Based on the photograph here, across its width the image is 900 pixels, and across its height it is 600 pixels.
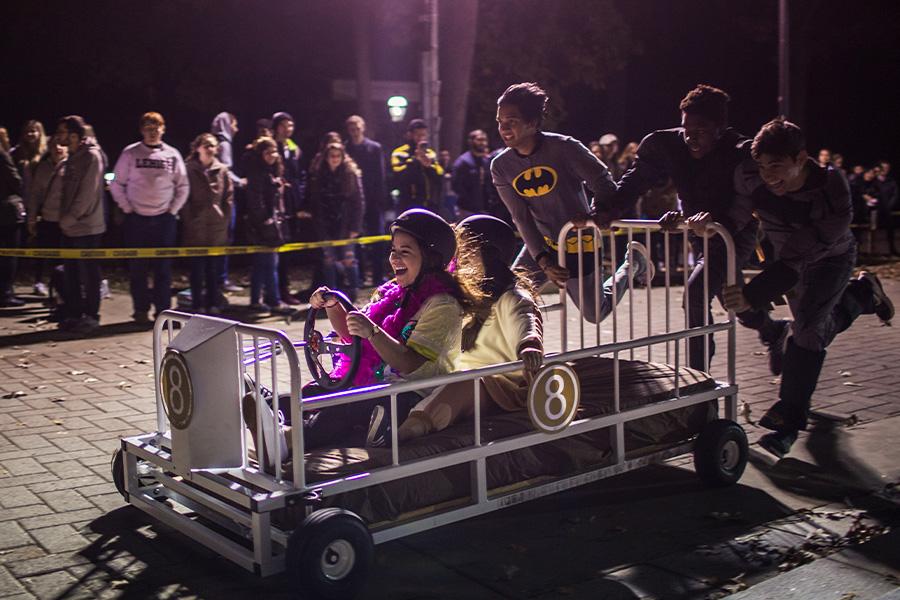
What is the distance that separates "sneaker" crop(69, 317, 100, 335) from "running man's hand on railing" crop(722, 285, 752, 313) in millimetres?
6841

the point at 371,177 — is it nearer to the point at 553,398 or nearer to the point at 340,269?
the point at 340,269

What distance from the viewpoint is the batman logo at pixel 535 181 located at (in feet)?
21.7

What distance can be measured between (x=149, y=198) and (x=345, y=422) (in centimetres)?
669

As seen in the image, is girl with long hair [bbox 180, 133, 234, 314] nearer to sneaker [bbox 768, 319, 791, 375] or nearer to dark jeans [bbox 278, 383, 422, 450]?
sneaker [bbox 768, 319, 791, 375]

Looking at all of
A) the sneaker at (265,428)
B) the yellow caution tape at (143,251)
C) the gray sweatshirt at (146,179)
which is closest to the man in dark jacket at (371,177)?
the yellow caution tape at (143,251)

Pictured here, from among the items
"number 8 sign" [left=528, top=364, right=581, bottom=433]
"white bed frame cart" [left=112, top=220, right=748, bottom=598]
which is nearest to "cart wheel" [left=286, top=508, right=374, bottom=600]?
"white bed frame cart" [left=112, top=220, right=748, bottom=598]

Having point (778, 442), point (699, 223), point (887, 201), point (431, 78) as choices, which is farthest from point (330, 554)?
point (887, 201)

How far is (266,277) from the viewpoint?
40.2ft

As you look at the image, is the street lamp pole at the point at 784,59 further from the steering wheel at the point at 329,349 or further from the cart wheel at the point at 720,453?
the steering wheel at the point at 329,349

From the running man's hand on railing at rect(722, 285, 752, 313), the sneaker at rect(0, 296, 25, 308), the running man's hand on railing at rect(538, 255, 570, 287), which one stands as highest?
the running man's hand on railing at rect(538, 255, 570, 287)

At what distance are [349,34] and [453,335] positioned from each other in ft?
67.9

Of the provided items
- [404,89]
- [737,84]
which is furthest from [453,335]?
[737,84]

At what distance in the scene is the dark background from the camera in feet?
71.3

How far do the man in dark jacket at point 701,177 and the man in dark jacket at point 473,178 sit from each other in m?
8.07
